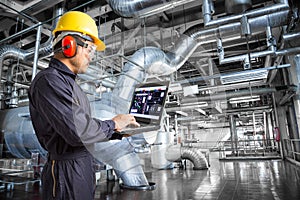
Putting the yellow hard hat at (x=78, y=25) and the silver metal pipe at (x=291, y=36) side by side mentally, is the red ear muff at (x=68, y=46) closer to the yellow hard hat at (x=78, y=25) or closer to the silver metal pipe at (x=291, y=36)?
the yellow hard hat at (x=78, y=25)

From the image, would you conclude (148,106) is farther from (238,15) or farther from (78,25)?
(238,15)

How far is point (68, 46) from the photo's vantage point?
57 cm

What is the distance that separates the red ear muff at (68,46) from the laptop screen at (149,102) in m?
0.23

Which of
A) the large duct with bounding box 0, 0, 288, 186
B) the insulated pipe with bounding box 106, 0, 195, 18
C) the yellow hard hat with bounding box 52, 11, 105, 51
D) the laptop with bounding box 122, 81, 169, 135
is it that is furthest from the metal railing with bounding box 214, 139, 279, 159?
the yellow hard hat with bounding box 52, 11, 105, 51

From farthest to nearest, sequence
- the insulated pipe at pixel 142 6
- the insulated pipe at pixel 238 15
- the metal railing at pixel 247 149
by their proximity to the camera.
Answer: the metal railing at pixel 247 149 → the insulated pipe at pixel 238 15 → the insulated pipe at pixel 142 6

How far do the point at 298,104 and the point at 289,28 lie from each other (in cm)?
205

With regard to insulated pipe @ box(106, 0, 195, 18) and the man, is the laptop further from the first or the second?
insulated pipe @ box(106, 0, 195, 18)

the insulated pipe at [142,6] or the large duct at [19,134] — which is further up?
the insulated pipe at [142,6]

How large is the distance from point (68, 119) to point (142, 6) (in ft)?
4.84

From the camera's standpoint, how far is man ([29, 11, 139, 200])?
51cm


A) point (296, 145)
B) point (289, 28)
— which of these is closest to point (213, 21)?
point (289, 28)

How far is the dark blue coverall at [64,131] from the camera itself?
502 mm

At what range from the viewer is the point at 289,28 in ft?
7.60

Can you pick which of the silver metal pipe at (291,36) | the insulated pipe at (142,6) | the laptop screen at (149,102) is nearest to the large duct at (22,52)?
the insulated pipe at (142,6)
